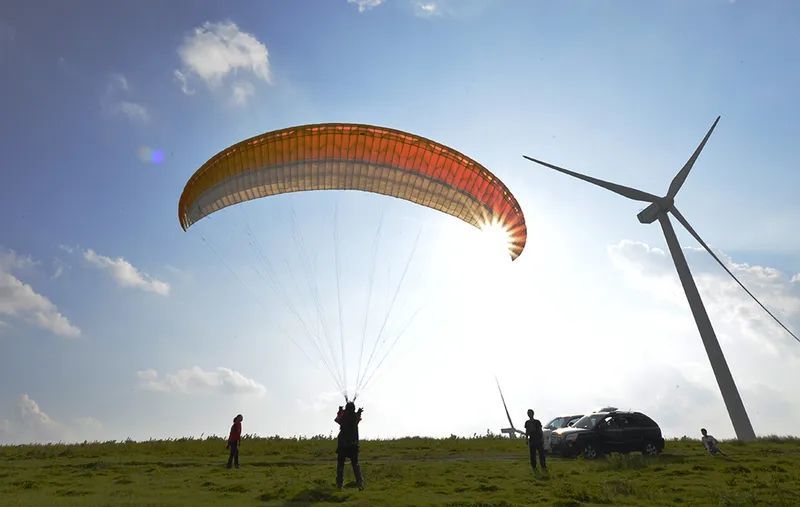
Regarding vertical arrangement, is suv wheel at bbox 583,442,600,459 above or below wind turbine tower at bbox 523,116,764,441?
below

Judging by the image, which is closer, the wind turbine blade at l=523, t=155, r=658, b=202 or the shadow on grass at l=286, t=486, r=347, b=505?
the shadow on grass at l=286, t=486, r=347, b=505

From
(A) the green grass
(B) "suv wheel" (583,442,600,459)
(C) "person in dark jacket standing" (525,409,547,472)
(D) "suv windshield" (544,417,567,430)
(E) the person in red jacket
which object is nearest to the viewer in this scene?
(A) the green grass

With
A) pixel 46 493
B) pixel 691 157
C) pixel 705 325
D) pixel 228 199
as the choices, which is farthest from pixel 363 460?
pixel 691 157

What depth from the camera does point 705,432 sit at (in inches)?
715

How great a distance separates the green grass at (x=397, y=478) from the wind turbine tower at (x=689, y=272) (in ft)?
35.3

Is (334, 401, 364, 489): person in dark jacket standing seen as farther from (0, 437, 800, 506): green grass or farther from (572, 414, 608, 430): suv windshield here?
(572, 414, 608, 430): suv windshield

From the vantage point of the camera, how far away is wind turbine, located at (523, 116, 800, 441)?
30.8 metres

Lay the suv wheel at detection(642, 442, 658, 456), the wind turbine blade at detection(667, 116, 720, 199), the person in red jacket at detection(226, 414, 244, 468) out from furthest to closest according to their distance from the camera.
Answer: the wind turbine blade at detection(667, 116, 720, 199)
the suv wheel at detection(642, 442, 658, 456)
the person in red jacket at detection(226, 414, 244, 468)

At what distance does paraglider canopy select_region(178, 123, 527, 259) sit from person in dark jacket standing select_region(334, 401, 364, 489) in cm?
990

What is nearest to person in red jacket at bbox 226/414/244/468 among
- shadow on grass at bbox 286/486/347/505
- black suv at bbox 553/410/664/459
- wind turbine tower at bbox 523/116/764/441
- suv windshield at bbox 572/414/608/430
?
shadow on grass at bbox 286/486/347/505

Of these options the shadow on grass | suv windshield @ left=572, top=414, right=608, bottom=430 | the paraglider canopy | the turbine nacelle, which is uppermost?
the turbine nacelle

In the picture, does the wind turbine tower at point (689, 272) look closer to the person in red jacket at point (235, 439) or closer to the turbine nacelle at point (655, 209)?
the turbine nacelle at point (655, 209)

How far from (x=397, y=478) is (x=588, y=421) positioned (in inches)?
357

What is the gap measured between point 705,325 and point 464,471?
2564 centimetres
